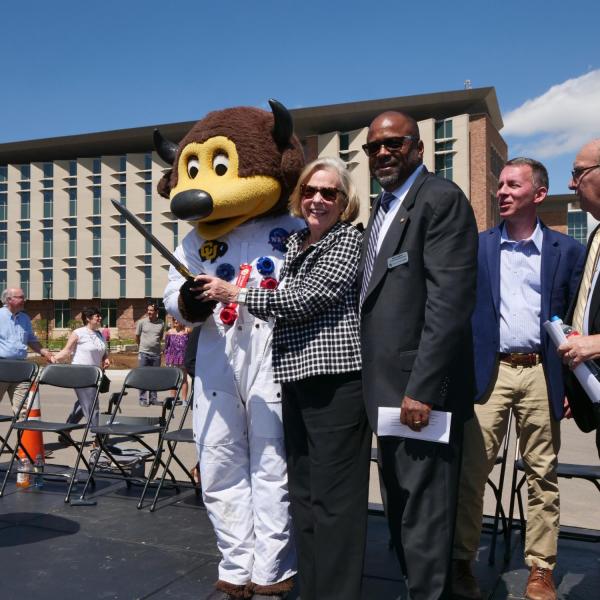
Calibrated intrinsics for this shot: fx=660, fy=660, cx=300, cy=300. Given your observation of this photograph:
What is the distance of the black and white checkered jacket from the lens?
265 cm

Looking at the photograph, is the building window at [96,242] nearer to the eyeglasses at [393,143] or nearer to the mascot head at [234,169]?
the mascot head at [234,169]

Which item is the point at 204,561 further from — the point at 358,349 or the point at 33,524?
the point at 358,349

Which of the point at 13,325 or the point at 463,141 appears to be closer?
the point at 13,325

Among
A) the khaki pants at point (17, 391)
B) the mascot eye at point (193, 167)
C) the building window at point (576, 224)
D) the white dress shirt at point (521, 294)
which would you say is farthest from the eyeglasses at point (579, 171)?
the building window at point (576, 224)

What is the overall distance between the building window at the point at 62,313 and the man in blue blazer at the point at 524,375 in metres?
44.0

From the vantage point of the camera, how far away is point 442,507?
2420 millimetres

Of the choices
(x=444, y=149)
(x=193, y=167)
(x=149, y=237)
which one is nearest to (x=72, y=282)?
(x=444, y=149)

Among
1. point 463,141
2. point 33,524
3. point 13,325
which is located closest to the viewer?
point 33,524

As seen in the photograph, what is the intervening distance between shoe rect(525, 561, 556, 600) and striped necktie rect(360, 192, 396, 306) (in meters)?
1.69

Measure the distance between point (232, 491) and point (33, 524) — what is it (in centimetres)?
206

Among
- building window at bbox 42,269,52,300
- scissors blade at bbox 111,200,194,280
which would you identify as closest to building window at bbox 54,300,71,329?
building window at bbox 42,269,52,300

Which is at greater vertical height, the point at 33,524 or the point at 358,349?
the point at 358,349

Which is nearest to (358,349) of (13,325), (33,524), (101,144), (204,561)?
(204,561)

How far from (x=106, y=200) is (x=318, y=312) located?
1658 inches
